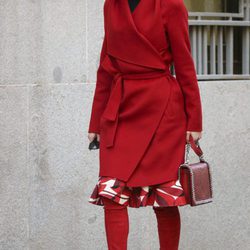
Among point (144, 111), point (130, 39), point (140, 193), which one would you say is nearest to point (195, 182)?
point (140, 193)

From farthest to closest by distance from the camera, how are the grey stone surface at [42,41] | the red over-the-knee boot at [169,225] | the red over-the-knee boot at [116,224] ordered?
the grey stone surface at [42,41] → the red over-the-knee boot at [169,225] → the red over-the-knee boot at [116,224]

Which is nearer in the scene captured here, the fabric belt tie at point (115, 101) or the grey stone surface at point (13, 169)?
the fabric belt tie at point (115, 101)

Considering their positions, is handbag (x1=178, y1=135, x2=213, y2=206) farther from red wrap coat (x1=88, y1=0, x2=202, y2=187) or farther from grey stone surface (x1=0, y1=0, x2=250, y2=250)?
grey stone surface (x1=0, y1=0, x2=250, y2=250)

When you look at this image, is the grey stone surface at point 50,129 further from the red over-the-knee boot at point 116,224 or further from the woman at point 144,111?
the red over-the-knee boot at point 116,224

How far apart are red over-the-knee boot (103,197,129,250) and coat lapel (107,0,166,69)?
0.83 meters

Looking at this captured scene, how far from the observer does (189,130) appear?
463 cm

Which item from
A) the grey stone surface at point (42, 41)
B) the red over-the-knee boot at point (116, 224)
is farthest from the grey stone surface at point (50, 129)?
the red over-the-knee boot at point (116, 224)

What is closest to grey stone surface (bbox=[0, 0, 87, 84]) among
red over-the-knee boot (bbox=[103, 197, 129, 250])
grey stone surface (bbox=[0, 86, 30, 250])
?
grey stone surface (bbox=[0, 86, 30, 250])

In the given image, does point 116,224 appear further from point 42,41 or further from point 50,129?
point 42,41

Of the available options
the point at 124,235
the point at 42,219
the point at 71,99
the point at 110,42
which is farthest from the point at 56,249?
the point at 110,42

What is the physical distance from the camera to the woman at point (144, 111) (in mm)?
4484

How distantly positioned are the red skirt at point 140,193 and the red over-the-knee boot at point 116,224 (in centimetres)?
4

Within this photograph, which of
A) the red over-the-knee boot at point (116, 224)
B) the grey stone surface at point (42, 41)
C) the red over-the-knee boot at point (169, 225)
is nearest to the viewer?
the red over-the-knee boot at point (116, 224)

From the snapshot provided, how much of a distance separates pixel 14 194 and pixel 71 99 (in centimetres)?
84
